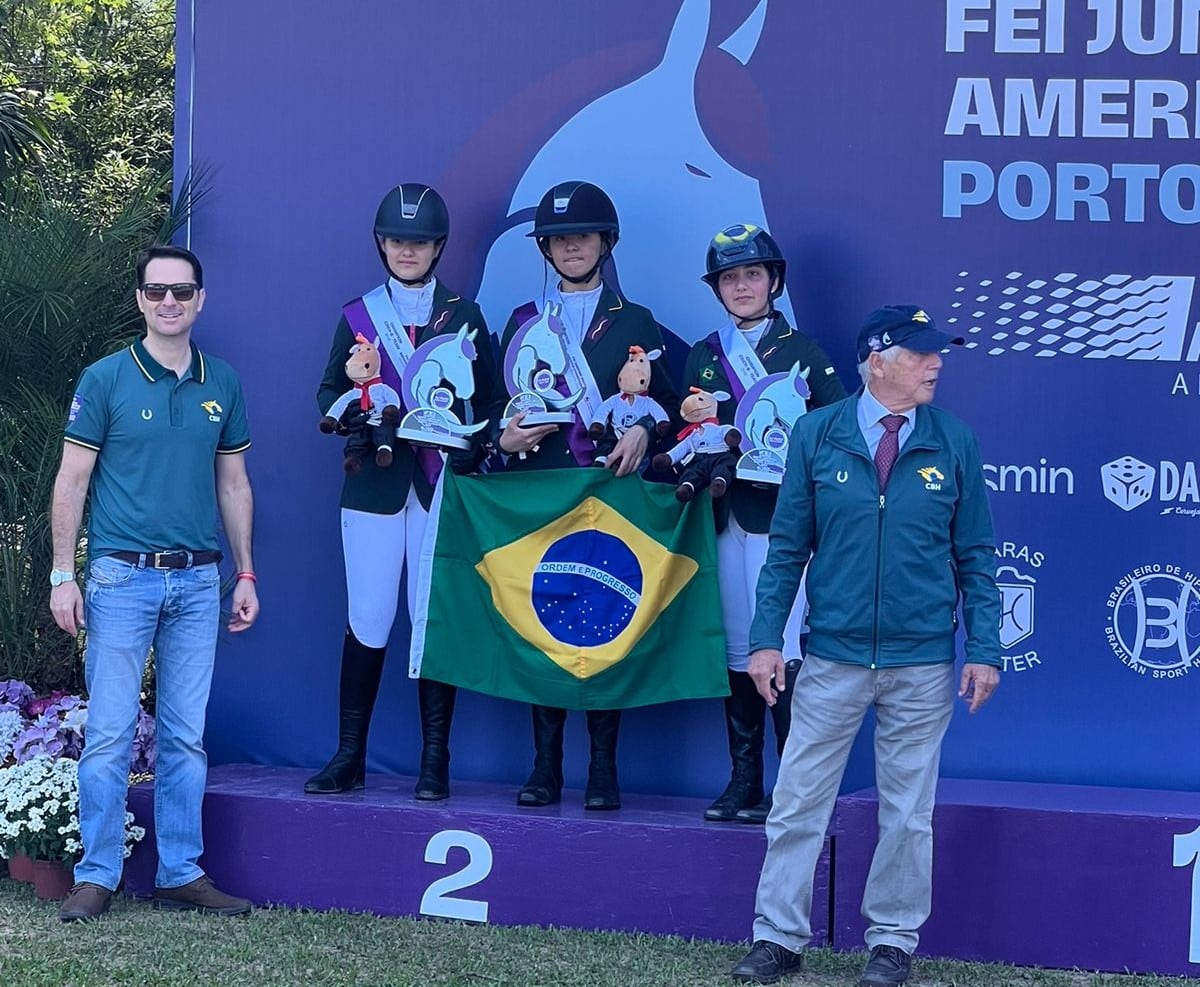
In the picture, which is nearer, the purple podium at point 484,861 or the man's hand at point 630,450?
the purple podium at point 484,861

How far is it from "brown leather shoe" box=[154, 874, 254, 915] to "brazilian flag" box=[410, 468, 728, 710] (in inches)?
35.4

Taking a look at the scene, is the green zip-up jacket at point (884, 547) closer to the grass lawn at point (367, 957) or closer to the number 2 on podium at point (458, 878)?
the grass lawn at point (367, 957)

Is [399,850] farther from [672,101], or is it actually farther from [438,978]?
[672,101]

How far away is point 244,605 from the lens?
176 inches

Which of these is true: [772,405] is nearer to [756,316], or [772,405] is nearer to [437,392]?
[756,316]

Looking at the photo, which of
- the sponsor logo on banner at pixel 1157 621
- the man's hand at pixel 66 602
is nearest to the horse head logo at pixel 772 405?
the sponsor logo on banner at pixel 1157 621

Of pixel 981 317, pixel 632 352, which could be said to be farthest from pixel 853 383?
pixel 632 352

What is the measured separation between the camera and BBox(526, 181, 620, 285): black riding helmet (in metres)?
4.69

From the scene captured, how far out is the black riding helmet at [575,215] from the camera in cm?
469

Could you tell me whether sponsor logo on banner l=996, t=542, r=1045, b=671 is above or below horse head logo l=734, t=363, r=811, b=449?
below

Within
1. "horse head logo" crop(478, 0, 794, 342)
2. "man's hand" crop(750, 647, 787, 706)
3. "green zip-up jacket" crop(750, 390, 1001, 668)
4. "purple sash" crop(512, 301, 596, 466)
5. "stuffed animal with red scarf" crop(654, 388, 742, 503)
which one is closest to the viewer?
"green zip-up jacket" crop(750, 390, 1001, 668)

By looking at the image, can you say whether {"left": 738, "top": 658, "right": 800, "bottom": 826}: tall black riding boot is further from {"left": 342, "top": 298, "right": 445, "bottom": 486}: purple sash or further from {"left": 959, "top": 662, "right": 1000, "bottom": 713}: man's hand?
{"left": 342, "top": 298, "right": 445, "bottom": 486}: purple sash

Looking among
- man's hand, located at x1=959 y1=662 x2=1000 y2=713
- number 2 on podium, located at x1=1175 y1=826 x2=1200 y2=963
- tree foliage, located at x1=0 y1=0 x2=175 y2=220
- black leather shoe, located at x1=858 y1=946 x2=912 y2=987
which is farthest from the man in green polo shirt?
tree foliage, located at x1=0 y1=0 x2=175 y2=220

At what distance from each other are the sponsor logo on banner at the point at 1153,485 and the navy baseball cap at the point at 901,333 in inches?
50.0
